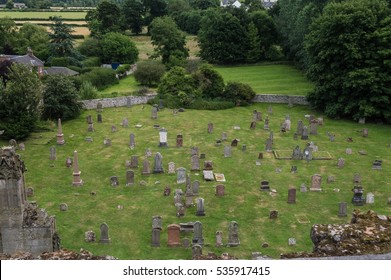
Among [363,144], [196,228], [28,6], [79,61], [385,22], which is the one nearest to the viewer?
[196,228]

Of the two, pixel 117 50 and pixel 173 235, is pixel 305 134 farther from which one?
pixel 117 50

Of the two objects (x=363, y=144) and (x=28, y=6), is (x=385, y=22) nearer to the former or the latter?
(x=363, y=144)

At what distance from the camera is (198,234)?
20734 mm

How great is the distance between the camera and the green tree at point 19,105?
34.0 meters

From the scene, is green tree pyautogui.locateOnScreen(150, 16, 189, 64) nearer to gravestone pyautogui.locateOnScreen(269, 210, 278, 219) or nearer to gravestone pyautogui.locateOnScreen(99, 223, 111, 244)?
gravestone pyautogui.locateOnScreen(269, 210, 278, 219)

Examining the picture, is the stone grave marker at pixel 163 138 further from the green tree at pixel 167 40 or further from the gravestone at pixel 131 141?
the green tree at pixel 167 40

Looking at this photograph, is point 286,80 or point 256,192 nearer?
point 256,192

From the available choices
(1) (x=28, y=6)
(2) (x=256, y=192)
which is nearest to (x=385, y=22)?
(2) (x=256, y=192)

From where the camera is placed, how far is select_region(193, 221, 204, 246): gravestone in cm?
2059

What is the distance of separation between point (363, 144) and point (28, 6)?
126620 millimetres

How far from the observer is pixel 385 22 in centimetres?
3988

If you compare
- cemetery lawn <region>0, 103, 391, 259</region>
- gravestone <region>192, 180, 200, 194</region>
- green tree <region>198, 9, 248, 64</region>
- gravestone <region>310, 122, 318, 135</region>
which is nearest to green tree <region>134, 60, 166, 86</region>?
cemetery lawn <region>0, 103, 391, 259</region>

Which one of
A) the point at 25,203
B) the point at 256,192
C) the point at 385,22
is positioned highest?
the point at 385,22

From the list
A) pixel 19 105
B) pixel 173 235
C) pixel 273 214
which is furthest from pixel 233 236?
pixel 19 105
